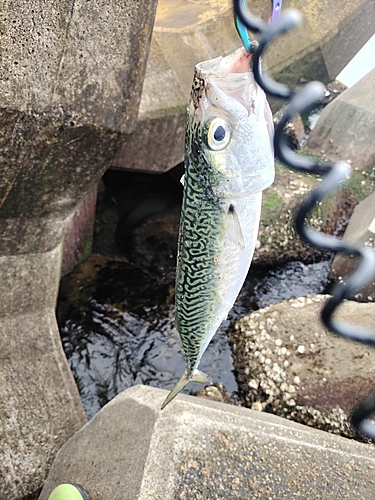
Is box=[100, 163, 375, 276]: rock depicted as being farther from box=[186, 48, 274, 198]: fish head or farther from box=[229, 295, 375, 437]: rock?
box=[186, 48, 274, 198]: fish head

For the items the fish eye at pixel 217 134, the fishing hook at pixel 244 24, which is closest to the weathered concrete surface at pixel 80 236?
the fish eye at pixel 217 134

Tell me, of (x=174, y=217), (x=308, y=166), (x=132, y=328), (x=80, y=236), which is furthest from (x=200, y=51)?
(x=308, y=166)

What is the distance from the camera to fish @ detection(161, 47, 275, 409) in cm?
127

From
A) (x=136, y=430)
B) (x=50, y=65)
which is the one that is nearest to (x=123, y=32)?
(x=50, y=65)

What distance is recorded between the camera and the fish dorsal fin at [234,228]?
1.54 m

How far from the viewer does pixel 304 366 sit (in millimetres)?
4086

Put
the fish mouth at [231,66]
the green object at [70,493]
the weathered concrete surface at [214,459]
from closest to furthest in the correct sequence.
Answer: the fish mouth at [231,66]
the weathered concrete surface at [214,459]
the green object at [70,493]

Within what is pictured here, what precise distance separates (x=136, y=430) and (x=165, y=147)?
10.9ft

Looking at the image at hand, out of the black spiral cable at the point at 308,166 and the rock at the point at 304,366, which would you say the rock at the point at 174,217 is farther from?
the black spiral cable at the point at 308,166

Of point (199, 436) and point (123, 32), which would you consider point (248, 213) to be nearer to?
point (199, 436)

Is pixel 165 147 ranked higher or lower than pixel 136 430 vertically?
higher

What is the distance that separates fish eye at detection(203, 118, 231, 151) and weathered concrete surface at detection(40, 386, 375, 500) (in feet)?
5.19

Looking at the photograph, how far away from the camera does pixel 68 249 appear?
5.13 meters

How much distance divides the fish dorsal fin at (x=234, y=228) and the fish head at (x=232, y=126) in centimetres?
7
